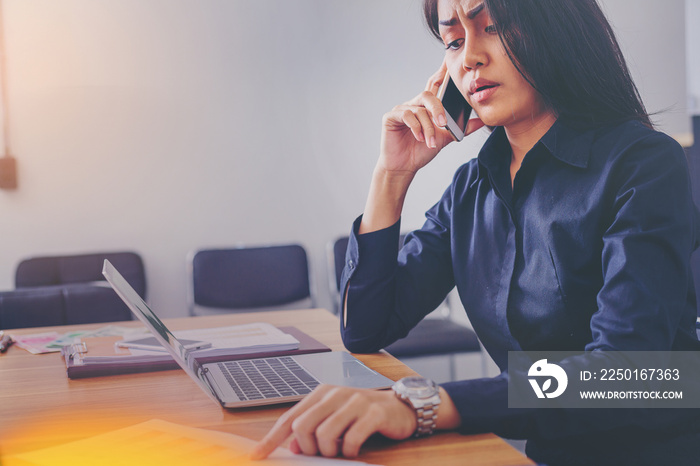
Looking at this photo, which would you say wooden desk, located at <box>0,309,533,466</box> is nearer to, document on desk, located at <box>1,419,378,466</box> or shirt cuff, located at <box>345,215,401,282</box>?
document on desk, located at <box>1,419,378,466</box>

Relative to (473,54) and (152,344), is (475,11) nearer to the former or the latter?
(473,54)

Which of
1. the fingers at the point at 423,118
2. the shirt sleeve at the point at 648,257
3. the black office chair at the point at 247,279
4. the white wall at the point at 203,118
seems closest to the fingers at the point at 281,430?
the shirt sleeve at the point at 648,257

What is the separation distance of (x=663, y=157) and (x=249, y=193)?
2363mm

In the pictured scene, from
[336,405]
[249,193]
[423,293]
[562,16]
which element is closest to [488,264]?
[423,293]

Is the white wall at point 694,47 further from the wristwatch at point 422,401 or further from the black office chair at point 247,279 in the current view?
the wristwatch at point 422,401

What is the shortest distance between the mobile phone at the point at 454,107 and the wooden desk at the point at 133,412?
1.59 ft

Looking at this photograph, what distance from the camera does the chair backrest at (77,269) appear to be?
2.72 meters

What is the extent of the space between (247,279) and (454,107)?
1.77 meters

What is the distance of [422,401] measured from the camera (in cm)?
70

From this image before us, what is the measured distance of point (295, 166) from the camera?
3.10m

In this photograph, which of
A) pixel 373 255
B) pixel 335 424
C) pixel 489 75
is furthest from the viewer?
pixel 373 255

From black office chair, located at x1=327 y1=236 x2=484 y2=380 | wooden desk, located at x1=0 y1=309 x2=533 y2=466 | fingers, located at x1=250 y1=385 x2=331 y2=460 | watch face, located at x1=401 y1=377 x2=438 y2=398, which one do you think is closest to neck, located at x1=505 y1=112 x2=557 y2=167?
wooden desk, located at x1=0 y1=309 x2=533 y2=466

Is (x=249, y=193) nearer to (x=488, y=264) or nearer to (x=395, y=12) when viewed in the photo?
(x=395, y=12)

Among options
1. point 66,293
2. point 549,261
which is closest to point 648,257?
point 549,261
